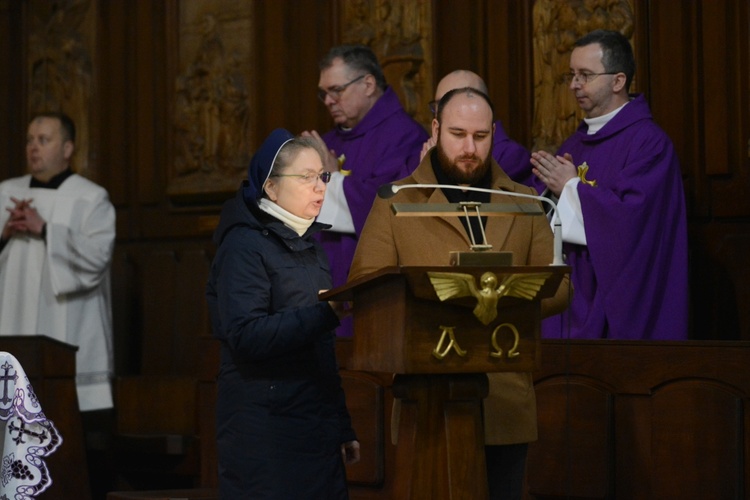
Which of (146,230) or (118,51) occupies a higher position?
(118,51)

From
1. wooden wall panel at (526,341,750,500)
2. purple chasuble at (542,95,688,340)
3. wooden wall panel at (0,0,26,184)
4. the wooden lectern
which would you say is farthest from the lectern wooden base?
wooden wall panel at (0,0,26,184)

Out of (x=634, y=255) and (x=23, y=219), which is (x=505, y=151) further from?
(x=23, y=219)

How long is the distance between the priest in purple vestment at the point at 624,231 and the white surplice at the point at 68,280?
10.7 ft

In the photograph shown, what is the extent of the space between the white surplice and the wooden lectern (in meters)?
4.77

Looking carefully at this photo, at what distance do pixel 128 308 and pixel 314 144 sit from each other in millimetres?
5515

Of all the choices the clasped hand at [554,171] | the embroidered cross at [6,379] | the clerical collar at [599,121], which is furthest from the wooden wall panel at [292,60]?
the embroidered cross at [6,379]

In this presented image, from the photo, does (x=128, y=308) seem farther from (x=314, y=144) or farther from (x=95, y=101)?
(x=314, y=144)

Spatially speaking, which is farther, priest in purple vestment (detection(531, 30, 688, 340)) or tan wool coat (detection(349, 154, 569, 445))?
priest in purple vestment (detection(531, 30, 688, 340))

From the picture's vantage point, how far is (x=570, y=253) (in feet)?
20.7

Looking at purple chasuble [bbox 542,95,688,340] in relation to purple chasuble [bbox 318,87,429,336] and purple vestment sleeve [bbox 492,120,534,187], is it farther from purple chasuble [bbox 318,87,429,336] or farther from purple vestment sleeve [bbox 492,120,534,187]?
purple chasuble [bbox 318,87,429,336]

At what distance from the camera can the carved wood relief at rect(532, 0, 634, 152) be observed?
7.44 metres

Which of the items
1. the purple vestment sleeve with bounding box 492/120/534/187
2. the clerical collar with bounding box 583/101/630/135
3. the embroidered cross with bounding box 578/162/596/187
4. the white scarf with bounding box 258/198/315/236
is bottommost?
the white scarf with bounding box 258/198/315/236

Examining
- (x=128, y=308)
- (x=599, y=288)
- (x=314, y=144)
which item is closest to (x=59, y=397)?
(x=128, y=308)

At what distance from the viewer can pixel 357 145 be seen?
286 inches
